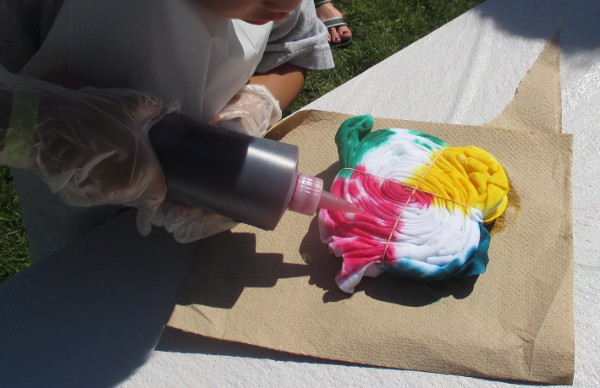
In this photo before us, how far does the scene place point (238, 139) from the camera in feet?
2.30

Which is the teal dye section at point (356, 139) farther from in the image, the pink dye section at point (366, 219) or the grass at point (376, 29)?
the grass at point (376, 29)

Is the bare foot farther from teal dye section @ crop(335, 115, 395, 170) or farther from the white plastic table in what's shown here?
teal dye section @ crop(335, 115, 395, 170)

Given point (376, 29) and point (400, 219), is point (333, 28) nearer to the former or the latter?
point (376, 29)

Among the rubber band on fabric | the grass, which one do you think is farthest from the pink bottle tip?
the grass

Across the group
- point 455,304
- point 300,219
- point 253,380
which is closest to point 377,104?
point 300,219

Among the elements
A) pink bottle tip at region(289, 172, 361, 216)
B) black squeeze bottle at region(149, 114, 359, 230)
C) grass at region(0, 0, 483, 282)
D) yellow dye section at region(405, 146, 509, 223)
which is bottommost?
grass at region(0, 0, 483, 282)

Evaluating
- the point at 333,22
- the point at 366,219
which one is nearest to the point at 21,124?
the point at 366,219

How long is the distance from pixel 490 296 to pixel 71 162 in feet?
1.84

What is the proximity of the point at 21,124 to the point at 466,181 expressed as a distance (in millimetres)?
591

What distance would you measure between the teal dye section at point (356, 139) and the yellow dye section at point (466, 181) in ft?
0.28

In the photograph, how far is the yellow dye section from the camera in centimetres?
82

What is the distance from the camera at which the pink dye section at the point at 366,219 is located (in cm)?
78

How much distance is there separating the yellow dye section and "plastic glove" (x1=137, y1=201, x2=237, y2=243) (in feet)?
0.96

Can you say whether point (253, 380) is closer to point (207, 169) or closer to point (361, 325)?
point (361, 325)
